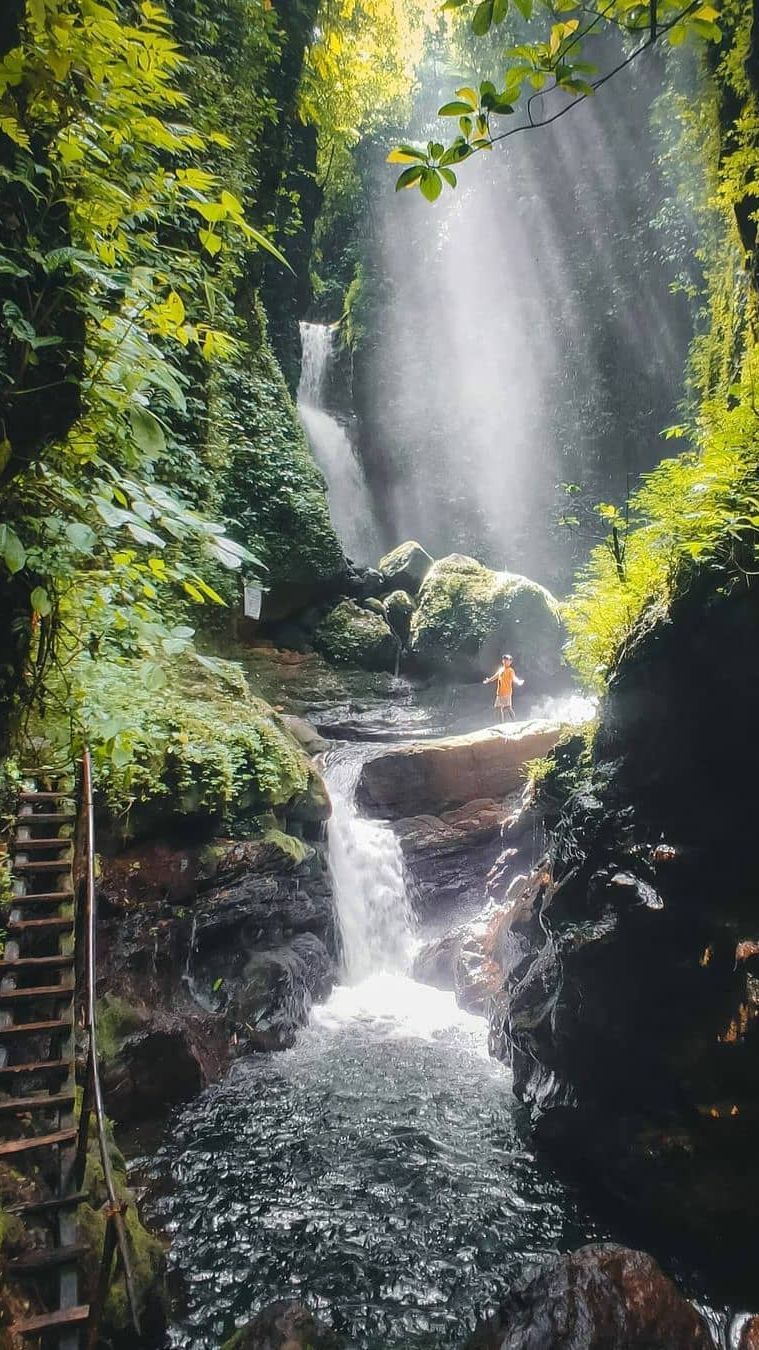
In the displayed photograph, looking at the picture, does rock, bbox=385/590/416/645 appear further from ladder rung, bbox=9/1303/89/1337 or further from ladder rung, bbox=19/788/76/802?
ladder rung, bbox=9/1303/89/1337

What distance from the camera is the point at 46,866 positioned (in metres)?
4.19

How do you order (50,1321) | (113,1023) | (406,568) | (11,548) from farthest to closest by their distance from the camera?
(406,568) → (113,1023) → (50,1321) → (11,548)

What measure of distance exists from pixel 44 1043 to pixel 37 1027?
2.10 ft

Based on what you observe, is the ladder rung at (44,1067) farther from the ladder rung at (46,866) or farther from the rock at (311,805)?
the rock at (311,805)

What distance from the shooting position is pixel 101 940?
18.7 ft

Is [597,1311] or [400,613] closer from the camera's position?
[597,1311]

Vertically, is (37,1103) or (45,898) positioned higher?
(45,898)

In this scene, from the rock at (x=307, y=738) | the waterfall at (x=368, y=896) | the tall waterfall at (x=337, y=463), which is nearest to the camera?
the waterfall at (x=368, y=896)

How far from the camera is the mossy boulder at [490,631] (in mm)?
16234

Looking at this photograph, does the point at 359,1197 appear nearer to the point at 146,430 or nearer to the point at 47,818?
the point at 47,818

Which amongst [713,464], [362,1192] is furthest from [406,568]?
[362,1192]

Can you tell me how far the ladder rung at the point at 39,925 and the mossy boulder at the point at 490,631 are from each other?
12978 mm

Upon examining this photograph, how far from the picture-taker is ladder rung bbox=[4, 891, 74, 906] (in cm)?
400

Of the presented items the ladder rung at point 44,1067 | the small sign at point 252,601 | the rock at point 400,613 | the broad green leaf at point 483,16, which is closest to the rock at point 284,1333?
the ladder rung at point 44,1067
